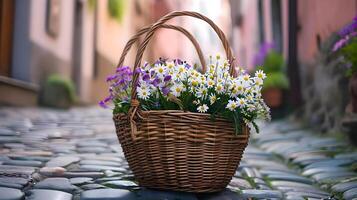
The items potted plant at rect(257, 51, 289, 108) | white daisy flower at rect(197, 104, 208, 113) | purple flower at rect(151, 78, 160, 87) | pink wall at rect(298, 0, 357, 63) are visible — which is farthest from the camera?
potted plant at rect(257, 51, 289, 108)

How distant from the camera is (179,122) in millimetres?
1979

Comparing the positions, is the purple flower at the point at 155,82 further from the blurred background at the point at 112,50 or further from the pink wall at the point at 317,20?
the pink wall at the point at 317,20

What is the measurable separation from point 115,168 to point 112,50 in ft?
34.8

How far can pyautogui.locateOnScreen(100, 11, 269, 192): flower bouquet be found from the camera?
200cm

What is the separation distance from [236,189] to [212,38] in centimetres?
3594

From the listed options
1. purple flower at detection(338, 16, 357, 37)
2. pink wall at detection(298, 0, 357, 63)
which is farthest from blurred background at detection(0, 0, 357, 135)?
purple flower at detection(338, 16, 357, 37)

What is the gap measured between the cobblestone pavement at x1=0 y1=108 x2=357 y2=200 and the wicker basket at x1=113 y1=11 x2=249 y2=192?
0.07 metres

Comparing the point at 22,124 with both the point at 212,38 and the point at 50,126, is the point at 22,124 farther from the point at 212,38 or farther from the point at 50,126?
the point at 212,38

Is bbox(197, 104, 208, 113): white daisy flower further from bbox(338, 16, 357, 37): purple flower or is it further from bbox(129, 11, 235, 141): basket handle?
bbox(338, 16, 357, 37): purple flower

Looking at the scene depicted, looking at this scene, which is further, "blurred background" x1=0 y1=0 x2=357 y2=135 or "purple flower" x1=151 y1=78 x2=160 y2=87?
"blurred background" x1=0 y1=0 x2=357 y2=135

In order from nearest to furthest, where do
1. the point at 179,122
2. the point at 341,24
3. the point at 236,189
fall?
1. the point at 179,122
2. the point at 236,189
3. the point at 341,24

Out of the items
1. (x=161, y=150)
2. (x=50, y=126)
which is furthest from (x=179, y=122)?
(x=50, y=126)

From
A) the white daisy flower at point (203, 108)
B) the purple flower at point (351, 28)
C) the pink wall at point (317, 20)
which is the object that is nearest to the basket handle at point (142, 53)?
the white daisy flower at point (203, 108)

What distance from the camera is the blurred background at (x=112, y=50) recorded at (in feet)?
15.9
